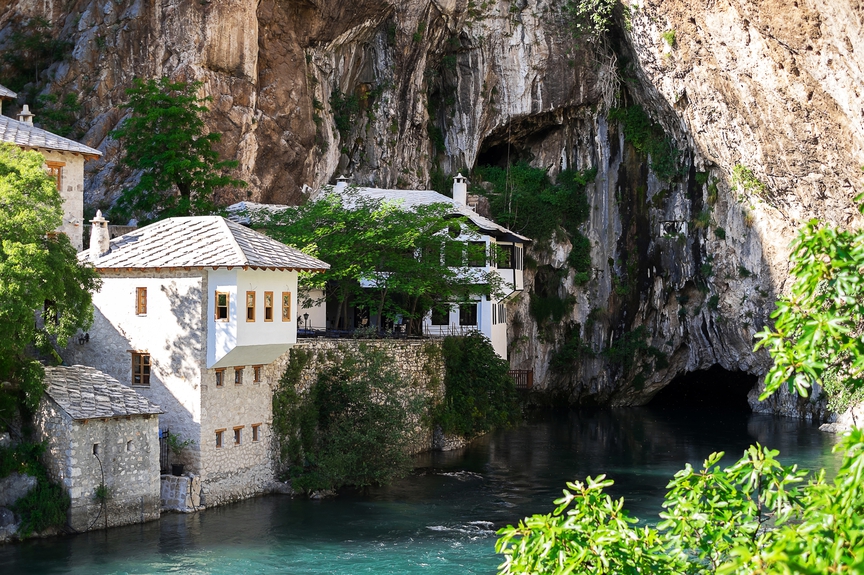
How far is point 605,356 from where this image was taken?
57.9 m

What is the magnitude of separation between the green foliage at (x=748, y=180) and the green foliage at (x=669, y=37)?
21.9 ft

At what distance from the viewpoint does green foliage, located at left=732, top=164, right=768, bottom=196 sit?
48094mm

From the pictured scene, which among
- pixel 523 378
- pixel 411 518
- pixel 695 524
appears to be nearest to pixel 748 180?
pixel 523 378

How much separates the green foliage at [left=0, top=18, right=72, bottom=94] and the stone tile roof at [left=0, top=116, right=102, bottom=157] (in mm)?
17450

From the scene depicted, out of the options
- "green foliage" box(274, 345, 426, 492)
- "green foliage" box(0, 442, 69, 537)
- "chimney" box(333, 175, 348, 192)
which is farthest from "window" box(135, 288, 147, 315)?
"chimney" box(333, 175, 348, 192)

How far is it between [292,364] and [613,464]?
511 inches

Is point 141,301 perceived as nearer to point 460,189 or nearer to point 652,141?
point 460,189

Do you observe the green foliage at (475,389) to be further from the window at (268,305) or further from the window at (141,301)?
the window at (141,301)

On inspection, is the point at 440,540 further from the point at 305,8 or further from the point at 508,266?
the point at 305,8

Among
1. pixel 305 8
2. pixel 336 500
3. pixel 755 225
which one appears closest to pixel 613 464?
pixel 336 500

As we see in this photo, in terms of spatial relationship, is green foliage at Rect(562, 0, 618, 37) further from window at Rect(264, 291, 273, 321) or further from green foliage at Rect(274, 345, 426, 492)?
window at Rect(264, 291, 273, 321)

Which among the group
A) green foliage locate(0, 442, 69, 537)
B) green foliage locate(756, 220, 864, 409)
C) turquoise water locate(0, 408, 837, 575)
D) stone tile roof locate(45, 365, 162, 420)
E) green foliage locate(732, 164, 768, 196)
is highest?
green foliage locate(732, 164, 768, 196)

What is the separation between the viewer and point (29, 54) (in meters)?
49.3

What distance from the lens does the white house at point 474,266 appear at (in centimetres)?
4591
